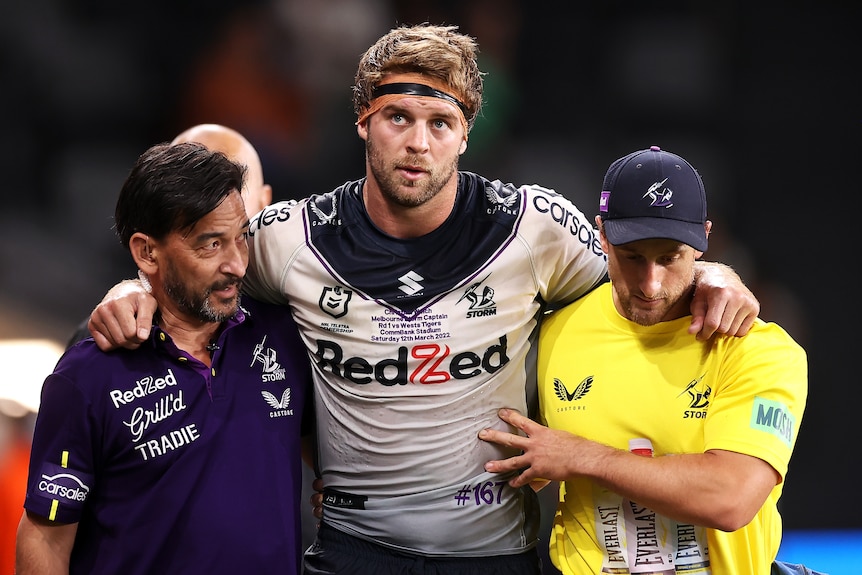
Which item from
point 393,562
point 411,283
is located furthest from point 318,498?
point 411,283

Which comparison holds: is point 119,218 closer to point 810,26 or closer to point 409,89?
point 409,89

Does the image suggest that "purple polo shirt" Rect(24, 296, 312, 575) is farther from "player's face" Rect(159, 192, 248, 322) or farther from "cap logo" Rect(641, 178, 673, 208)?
"cap logo" Rect(641, 178, 673, 208)

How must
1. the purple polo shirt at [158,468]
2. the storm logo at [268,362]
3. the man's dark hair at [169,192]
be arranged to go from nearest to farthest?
the purple polo shirt at [158,468] → the man's dark hair at [169,192] → the storm logo at [268,362]

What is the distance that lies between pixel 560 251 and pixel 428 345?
0.46 meters

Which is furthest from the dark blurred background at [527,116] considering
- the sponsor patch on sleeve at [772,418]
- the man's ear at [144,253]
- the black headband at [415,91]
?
the sponsor patch on sleeve at [772,418]

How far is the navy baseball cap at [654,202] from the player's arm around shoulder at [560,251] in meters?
0.19

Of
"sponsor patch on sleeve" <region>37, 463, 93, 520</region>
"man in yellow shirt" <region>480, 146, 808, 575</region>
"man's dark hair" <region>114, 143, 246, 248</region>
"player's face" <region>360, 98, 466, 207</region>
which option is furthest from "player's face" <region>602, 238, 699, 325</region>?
"sponsor patch on sleeve" <region>37, 463, 93, 520</region>

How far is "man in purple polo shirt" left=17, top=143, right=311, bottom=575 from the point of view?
2.39 metres

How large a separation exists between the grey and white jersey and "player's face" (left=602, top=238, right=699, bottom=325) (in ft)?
Result: 0.85

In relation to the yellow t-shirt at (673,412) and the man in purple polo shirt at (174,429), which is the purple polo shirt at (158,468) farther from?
the yellow t-shirt at (673,412)

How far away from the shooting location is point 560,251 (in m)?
2.72

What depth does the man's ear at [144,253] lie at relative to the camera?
101 inches

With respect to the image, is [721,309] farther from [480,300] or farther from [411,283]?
[411,283]

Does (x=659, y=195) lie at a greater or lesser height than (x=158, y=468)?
greater
